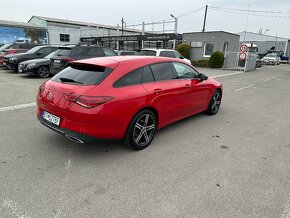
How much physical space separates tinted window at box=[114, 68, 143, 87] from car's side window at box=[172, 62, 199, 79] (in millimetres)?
1115

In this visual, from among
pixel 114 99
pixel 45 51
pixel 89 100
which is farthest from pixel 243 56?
pixel 89 100

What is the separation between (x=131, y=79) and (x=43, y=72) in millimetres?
9546

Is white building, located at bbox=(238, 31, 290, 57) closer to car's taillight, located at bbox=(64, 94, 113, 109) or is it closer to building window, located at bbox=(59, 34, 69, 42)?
building window, located at bbox=(59, 34, 69, 42)

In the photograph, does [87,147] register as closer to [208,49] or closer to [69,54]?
[69,54]

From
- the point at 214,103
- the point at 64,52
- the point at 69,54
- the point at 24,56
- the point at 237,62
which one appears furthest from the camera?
the point at 237,62

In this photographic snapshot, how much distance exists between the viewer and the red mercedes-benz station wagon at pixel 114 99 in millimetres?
3207

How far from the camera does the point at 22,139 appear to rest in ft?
13.7

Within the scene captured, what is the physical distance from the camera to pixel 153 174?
317 centimetres

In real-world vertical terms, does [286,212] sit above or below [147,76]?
below

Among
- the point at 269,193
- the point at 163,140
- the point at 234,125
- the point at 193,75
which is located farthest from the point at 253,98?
the point at 269,193

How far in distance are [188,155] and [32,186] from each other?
2335 millimetres

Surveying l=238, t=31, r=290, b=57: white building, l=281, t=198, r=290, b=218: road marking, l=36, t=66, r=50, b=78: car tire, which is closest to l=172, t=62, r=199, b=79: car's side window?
l=281, t=198, r=290, b=218: road marking

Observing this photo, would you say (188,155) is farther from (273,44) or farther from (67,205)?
(273,44)

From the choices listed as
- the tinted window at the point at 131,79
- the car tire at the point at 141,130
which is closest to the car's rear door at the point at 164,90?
the tinted window at the point at 131,79
